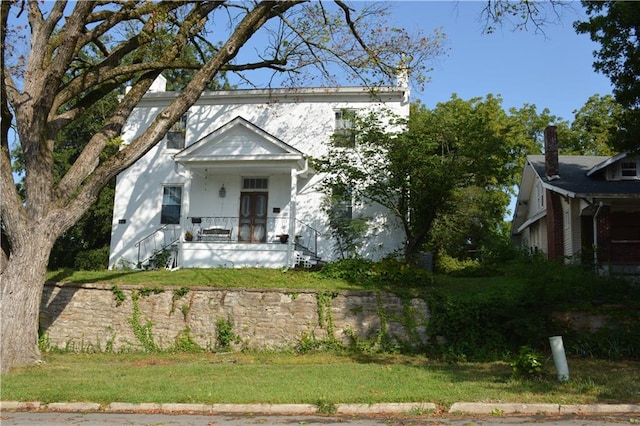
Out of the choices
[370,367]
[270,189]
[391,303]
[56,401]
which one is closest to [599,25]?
[391,303]

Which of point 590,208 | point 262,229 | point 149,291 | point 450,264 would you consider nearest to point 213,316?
point 149,291

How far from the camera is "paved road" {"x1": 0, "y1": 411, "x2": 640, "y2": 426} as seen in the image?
7586mm

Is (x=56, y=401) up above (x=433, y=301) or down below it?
below

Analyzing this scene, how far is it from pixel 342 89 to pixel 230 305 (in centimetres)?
1011

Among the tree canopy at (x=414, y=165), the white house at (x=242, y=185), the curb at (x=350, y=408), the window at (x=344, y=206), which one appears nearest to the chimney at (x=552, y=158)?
the tree canopy at (x=414, y=165)

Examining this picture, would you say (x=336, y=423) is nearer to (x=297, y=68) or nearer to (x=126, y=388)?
(x=126, y=388)

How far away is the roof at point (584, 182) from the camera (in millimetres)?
18141

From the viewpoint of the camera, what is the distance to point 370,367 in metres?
12.1

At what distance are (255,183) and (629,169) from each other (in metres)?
14.2

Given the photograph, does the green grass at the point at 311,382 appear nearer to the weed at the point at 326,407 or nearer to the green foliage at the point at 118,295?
the weed at the point at 326,407

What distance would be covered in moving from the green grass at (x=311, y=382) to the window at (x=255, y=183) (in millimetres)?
8993

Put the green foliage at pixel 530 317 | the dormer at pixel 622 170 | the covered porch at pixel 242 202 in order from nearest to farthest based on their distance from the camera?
the green foliage at pixel 530 317, the covered porch at pixel 242 202, the dormer at pixel 622 170

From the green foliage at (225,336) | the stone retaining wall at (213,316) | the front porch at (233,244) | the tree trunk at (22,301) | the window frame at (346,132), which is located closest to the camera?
the tree trunk at (22,301)

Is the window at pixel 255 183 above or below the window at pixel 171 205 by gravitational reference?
above
